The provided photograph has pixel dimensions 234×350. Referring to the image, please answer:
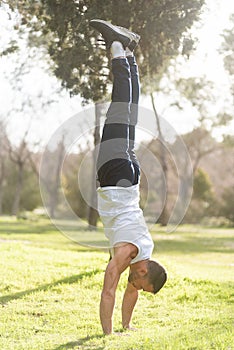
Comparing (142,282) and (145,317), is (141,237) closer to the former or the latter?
(142,282)

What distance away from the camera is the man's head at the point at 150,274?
5879 millimetres

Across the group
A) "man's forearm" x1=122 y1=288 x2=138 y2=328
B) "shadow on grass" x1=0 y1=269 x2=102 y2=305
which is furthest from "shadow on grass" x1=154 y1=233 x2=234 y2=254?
"man's forearm" x1=122 y1=288 x2=138 y2=328

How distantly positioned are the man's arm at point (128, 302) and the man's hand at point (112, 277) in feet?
1.47

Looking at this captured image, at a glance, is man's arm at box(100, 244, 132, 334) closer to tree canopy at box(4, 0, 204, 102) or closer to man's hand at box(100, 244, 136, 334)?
man's hand at box(100, 244, 136, 334)

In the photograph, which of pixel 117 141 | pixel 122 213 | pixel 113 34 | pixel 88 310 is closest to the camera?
pixel 122 213

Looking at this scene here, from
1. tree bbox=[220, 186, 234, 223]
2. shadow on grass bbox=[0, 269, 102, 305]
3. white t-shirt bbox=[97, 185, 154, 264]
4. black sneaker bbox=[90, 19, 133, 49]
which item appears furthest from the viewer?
tree bbox=[220, 186, 234, 223]

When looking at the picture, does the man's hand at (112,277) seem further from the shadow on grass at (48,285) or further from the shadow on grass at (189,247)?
the shadow on grass at (189,247)

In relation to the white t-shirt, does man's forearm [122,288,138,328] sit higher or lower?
lower

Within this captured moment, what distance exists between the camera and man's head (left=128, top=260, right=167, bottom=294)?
231 inches

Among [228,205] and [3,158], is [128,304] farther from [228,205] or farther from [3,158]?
[3,158]

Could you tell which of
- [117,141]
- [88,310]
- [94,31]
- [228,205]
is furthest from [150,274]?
[228,205]

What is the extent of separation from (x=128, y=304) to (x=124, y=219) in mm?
1038

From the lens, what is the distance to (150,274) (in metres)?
5.88

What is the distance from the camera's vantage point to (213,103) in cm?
3338
